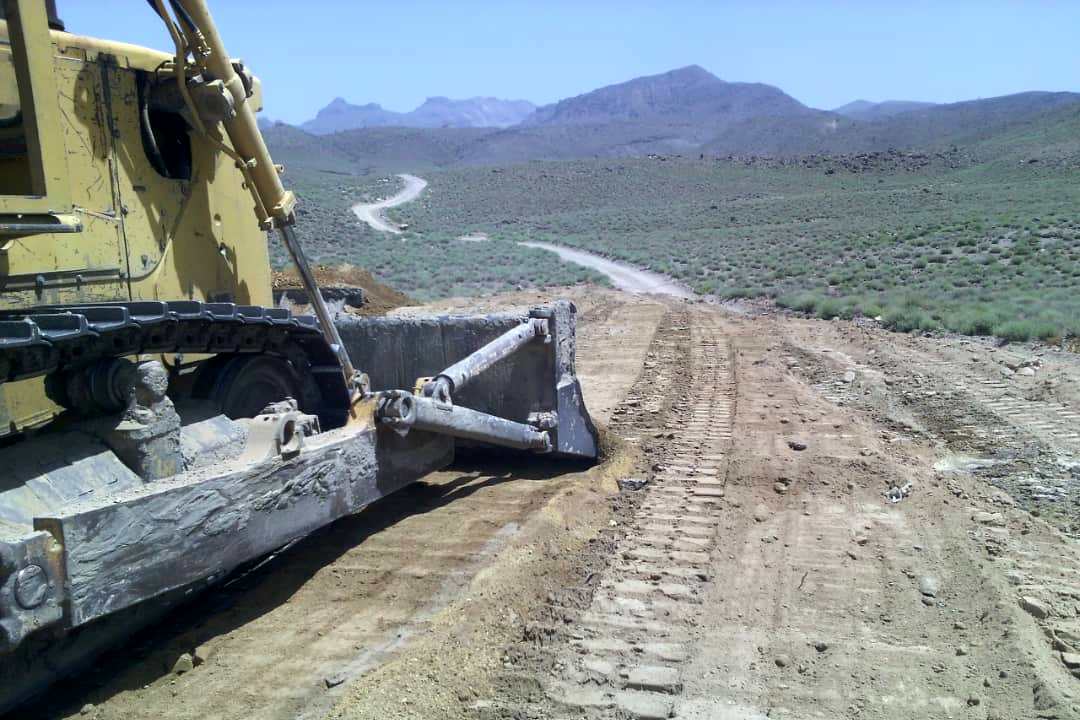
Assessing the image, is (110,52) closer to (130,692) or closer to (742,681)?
(130,692)

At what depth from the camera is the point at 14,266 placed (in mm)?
4332

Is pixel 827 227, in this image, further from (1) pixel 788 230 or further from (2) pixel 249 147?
(2) pixel 249 147

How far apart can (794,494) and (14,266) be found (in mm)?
5236

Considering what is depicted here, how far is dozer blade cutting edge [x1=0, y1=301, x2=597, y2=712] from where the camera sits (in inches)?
127

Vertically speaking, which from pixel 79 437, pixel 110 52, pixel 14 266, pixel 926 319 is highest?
pixel 110 52

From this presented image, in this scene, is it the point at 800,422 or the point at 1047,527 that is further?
the point at 800,422

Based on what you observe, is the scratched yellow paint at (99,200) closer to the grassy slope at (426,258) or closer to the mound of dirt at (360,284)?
the mound of dirt at (360,284)

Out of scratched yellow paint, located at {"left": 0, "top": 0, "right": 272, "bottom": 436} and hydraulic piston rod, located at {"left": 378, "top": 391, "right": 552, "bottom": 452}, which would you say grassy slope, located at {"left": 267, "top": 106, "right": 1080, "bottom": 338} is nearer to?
hydraulic piston rod, located at {"left": 378, "top": 391, "right": 552, "bottom": 452}

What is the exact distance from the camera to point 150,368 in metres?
4.07

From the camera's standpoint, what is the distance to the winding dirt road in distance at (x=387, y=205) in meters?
52.2

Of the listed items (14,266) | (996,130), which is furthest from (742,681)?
(996,130)

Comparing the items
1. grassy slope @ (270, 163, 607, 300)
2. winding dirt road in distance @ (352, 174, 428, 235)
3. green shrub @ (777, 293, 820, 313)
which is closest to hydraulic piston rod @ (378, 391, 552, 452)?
green shrub @ (777, 293, 820, 313)

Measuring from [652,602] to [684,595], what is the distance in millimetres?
209

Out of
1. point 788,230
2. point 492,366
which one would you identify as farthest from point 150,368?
point 788,230
